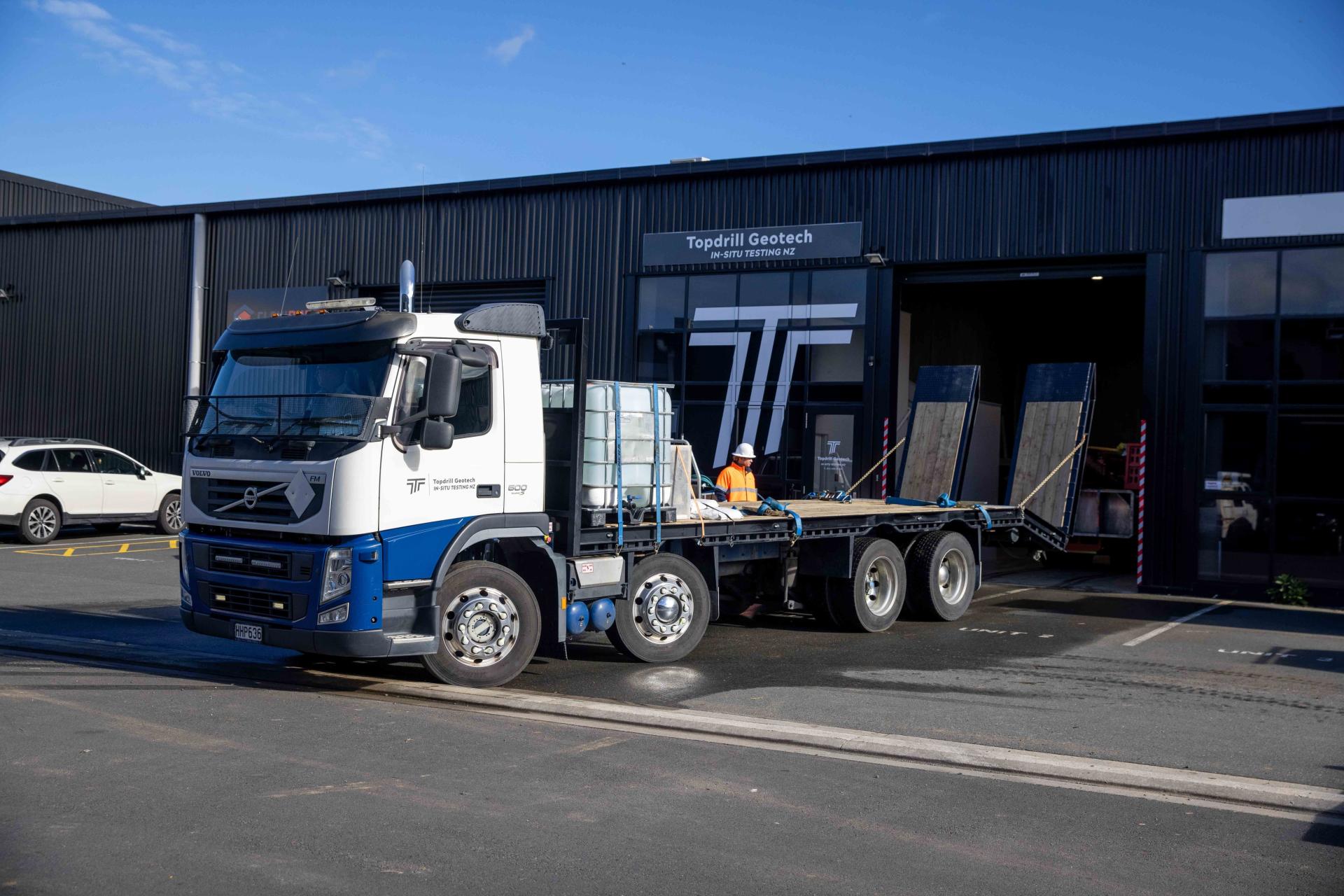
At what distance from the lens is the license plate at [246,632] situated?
8.84 m

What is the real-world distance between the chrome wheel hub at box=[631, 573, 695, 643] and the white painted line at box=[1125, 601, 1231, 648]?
4.86 meters

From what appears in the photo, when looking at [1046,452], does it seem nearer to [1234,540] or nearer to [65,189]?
[1234,540]

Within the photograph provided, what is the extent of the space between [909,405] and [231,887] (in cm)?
1841

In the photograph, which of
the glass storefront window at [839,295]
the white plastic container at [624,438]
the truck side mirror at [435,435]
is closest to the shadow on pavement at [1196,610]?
the glass storefront window at [839,295]

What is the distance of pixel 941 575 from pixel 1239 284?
733 centimetres

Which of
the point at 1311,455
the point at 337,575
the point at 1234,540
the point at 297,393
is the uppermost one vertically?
the point at 297,393

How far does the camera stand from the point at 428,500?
348 inches

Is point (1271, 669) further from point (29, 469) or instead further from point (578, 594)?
point (29, 469)

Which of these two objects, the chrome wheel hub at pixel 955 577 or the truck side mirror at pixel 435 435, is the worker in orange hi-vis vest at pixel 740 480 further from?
the truck side mirror at pixel 435 435

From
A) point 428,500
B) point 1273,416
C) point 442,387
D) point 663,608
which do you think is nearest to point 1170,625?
point 1273,416

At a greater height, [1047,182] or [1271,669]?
[1047,182]

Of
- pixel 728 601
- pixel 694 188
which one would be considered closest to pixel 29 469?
pixel 694 188

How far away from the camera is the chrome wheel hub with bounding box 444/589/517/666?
918 cm

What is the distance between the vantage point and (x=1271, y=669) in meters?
11.2
